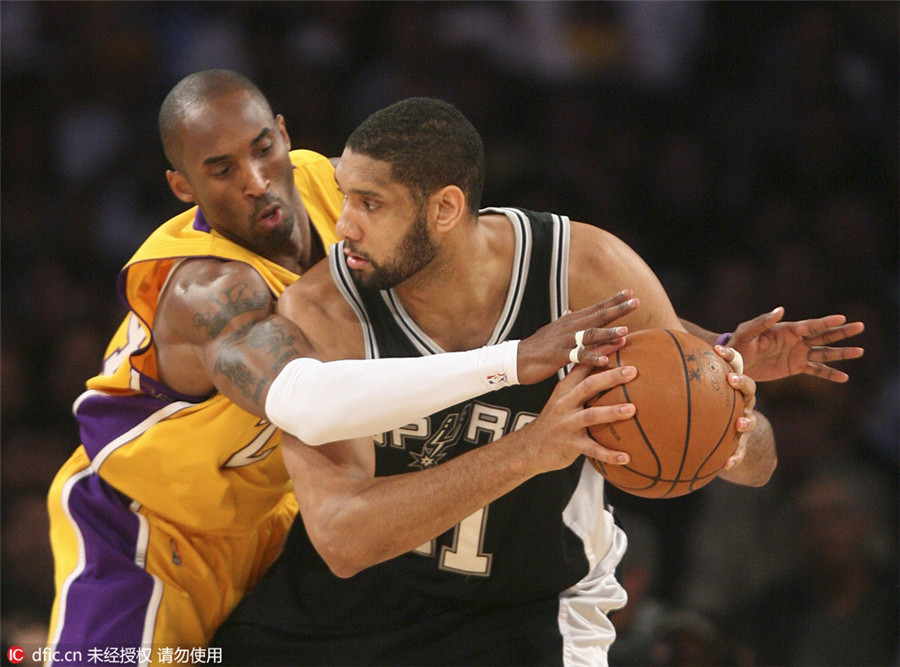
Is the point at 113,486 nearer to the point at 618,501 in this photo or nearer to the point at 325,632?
the point at 325,632

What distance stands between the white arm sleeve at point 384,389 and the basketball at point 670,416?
0.85 feet

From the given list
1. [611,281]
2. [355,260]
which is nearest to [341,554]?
[355,260]

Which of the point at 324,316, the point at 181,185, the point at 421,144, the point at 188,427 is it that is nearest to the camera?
the point at 421,144

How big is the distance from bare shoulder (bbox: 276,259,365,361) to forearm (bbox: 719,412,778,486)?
105cm

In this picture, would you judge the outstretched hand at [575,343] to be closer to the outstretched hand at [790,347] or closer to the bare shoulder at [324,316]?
A: the bare shoulder at [324,316]

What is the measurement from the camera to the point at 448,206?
264cm

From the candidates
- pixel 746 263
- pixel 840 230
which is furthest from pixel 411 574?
pixel 840 230

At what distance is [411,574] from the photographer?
298 cm

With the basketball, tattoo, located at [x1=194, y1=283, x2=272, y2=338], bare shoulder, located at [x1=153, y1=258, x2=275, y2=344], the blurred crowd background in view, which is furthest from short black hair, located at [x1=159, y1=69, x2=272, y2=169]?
the blurred crowd background

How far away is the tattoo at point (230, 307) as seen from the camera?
276 centimetres

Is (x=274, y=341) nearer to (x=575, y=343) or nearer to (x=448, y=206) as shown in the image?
(x=448, y=206)

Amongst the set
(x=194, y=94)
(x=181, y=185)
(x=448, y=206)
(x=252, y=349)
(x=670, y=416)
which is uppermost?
(x=194, y=94)

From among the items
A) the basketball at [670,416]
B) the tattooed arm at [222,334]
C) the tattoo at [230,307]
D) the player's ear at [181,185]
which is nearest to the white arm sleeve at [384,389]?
the tattooed arm at [222,334]

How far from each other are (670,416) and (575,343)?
9.9 inches
